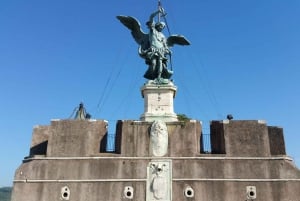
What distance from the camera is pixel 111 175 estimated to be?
1482cm

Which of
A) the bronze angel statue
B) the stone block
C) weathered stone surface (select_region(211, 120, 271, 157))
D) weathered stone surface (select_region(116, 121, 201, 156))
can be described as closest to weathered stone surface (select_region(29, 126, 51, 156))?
the stone block

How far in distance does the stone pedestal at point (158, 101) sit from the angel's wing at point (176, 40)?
2.47m

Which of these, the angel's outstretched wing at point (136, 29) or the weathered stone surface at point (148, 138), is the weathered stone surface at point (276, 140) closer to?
the weathered stone surface at point (148, 138)

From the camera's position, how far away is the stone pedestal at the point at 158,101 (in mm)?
16188

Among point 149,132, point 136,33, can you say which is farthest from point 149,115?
point 136,33

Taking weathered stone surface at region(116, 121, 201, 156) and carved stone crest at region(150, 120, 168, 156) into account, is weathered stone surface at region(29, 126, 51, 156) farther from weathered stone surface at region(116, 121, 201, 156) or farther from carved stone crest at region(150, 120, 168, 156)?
carved stone crest at region(150, 120, 168, 156)

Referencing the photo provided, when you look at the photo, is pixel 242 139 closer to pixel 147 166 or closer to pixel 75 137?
pixel 147 166

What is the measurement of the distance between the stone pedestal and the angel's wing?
8.12 ft

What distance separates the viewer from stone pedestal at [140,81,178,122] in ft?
53.1

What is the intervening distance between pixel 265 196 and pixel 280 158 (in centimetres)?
188

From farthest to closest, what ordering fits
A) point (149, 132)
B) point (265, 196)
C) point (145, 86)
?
point (145, 86) < point (149, 132) < point (265, 196)

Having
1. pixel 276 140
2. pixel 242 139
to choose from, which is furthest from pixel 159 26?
pixel 276 140

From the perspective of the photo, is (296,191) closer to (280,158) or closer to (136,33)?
(280,158)

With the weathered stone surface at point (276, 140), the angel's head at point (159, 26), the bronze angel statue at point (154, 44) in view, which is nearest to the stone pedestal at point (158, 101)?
the bronze angel statue at point (154, 44)
